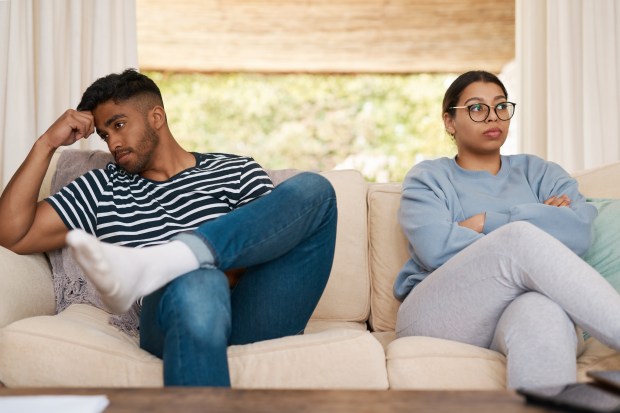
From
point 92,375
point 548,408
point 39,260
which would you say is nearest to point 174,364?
point 92,375

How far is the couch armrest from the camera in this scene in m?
1.84

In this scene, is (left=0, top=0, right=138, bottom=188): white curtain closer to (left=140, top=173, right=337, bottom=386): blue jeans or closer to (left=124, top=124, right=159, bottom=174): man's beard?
(left=124, top=124, right=159, bottom=174): man's beard

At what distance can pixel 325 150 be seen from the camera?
28.1 feet

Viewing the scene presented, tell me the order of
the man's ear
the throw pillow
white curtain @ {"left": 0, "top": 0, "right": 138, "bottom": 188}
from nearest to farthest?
the throw pillow → the man's ear → white curtain @ {"left": 0, "top": 0, "right": 138, "bottom": 188}

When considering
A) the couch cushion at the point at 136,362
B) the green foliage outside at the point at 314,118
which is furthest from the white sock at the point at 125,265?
the green foliage outside at the point at 314,118

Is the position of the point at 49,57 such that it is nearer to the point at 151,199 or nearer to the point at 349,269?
the point at 151,199

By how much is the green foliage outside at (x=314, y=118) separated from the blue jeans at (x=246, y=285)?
6574 mm

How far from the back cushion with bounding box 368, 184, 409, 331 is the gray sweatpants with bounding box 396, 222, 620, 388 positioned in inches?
15.5

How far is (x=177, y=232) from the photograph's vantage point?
195 centimetres

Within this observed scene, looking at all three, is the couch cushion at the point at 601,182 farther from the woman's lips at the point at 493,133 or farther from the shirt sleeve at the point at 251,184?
the shirt sleeve at the point at 251,184

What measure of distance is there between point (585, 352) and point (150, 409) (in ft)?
3.97

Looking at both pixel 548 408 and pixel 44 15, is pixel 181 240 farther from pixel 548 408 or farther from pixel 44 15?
pixel 44 15

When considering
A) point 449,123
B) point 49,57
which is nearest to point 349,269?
point 449,123

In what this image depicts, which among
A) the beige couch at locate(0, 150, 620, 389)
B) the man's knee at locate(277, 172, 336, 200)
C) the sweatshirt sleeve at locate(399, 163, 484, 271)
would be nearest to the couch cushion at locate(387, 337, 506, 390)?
the beige couch at locate(0, 150, 620, 389)
